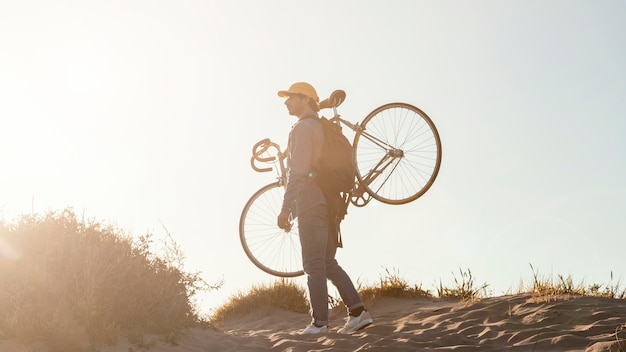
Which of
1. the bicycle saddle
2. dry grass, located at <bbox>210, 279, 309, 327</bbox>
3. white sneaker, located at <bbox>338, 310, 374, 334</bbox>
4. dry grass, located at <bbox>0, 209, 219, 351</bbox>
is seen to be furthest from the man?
dry grass, located at <bbox>210, 279, 309, 327</bbox>

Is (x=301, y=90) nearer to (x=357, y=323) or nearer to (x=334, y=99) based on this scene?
(x=334, y=99)

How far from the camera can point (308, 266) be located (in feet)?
23.2

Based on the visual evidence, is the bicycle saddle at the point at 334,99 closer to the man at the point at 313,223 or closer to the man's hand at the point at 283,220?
the man at the point at 313,223

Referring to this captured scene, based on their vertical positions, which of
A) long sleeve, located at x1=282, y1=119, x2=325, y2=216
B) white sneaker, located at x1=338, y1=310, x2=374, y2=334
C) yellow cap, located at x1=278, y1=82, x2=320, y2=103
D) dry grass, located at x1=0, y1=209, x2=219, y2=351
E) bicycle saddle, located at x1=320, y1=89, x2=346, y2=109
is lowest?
white sneaker, located at x1=338, y1=310, x2=374, y2=334

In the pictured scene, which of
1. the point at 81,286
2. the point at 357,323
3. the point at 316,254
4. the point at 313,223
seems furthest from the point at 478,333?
the point at 81,286

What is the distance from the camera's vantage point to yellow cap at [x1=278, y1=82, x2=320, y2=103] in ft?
24.6

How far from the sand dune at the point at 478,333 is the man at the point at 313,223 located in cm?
27

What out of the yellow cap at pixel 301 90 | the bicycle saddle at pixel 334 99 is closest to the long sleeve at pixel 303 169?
the yellow cap at pixel 301 90

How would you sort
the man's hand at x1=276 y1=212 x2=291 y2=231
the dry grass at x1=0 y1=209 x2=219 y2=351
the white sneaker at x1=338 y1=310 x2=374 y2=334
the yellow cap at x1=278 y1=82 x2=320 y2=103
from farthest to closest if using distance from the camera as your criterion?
the yellow cap at x1=278 y1=82 x2=320 y2=103 < the white sneaker at x1=338 y1=310 x2=374 y2=334 < the man's hand at x1=276 y1=212 x2=291 y2=231 < the dry grass at x1=0 y1=209 x2=219 y2=351

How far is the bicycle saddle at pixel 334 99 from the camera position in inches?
326

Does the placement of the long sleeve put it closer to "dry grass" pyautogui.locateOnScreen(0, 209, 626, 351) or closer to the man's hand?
the man's hand

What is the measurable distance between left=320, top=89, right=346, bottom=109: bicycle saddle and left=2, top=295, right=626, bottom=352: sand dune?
2852 millimetres

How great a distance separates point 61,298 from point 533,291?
5639 mm

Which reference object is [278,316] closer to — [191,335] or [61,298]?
[191,335]
